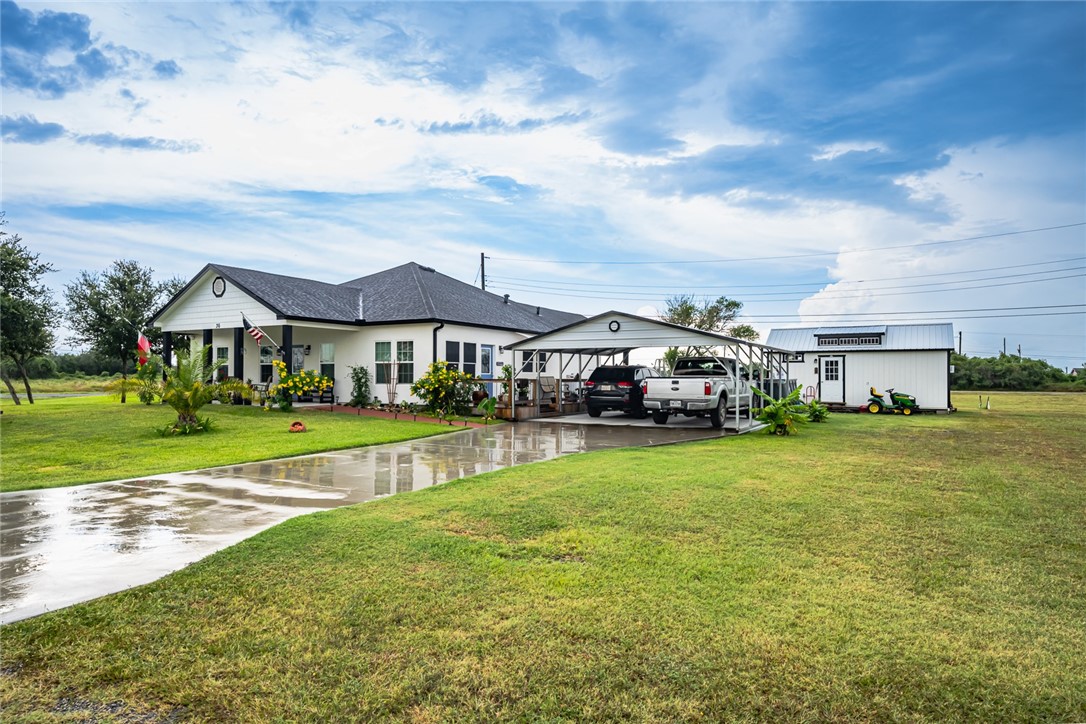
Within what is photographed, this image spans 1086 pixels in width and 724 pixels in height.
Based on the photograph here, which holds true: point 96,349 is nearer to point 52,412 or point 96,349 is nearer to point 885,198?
point 52,412

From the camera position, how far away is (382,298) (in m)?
25.2

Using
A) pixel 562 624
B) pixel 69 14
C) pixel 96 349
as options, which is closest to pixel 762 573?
pixel 562 624

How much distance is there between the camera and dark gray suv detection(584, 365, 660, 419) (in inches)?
776

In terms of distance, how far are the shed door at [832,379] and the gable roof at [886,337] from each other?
0.65 meters

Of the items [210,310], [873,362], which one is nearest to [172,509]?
[210,310]

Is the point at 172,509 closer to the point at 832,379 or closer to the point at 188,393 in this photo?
the point at 188,393

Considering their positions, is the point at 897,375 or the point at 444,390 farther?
the point at 897,375

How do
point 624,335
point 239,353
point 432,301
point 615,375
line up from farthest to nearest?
point 239,353
point 432,301
point 615,375
point 624,335

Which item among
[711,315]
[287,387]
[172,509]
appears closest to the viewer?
[172,509]

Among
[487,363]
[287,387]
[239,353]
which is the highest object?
[239,353]

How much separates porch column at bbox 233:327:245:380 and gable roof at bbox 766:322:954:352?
2418 centimetres

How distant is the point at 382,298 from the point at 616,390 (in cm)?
1108

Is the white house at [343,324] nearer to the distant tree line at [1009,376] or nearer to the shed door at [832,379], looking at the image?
the shed door at [832,379]

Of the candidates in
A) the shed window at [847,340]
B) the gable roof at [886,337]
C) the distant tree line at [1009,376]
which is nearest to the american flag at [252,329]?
the gable roof at [886,337]
